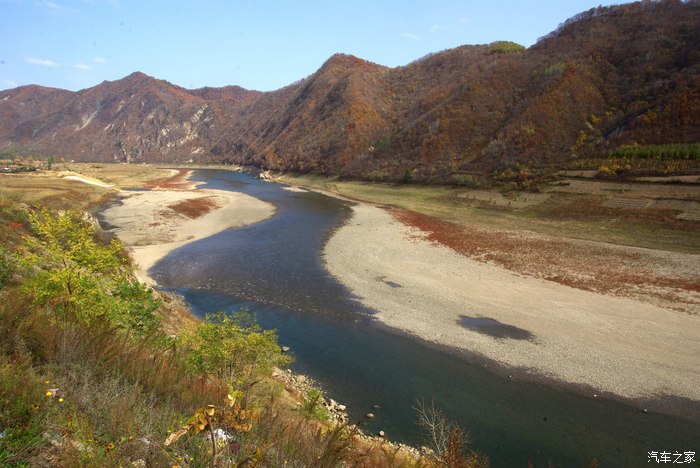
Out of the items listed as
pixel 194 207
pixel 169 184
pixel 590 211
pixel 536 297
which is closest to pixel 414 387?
pixel 536 297

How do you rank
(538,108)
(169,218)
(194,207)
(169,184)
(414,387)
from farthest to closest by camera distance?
1. (169,184)
2. (538,108)
3. (194,207)
4. (169,218)
5. (414,387)

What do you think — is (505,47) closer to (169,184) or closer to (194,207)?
(169,184)

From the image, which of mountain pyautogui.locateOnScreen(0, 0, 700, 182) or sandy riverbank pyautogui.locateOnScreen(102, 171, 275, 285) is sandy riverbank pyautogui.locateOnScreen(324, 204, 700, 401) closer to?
sandy riverbank pyautogui.locateOnScreen(102, 171, 275, 285)

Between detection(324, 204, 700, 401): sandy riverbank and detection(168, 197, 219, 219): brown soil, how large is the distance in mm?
27266

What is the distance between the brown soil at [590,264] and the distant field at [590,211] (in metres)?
2.81

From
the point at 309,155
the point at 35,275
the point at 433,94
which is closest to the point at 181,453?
the point at 35,275

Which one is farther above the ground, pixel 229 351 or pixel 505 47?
pixel 505 47

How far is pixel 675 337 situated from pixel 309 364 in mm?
16075

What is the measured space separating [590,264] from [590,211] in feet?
45.9

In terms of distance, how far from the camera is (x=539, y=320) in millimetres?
18297

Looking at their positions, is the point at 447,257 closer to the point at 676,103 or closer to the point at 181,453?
the point at 181,453

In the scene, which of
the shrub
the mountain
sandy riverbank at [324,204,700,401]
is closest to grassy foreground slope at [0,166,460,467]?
sandy riverbank at [324,204,700,401]

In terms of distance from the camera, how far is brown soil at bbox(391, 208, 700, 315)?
20375 mm

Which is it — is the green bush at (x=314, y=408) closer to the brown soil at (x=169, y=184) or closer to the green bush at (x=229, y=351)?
the green bush at (x=229, y=351)
